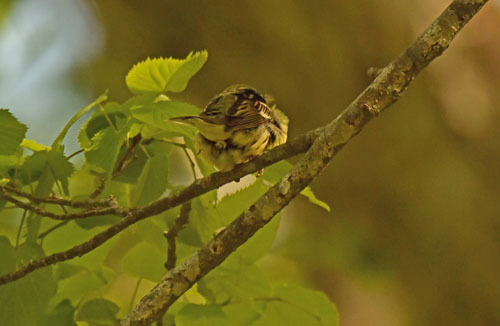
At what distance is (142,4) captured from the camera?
2787mm

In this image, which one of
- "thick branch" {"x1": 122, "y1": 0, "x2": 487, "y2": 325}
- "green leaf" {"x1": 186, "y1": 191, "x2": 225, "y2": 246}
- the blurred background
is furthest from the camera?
the blurred background

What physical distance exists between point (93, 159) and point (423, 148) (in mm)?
1635

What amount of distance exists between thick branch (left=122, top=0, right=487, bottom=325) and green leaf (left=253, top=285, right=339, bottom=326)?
1.01ft

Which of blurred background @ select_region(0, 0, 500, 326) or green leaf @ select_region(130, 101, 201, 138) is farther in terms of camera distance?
blurred background @ select_region(0, 0, 500, 326)

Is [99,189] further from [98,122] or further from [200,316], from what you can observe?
[200,316]

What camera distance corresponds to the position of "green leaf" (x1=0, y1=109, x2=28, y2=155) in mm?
1273

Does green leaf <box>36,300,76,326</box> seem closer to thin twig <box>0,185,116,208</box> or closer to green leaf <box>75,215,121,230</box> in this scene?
green leaf <box>75,215,121,230</box>

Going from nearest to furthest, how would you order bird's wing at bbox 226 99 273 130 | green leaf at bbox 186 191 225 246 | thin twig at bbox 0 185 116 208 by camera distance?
1. thin twig at bbox 0 185 116 208
2. green leaf at bbox 186 191 225 246
3. bird's wing at bbox 226 99 273 130

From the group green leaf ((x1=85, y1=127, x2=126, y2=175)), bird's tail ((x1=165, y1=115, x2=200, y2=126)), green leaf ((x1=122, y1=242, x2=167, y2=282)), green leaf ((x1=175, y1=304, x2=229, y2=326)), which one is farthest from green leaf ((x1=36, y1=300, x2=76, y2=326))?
bird's tail ((x1=165, y1=115, x2=200, y2=126))

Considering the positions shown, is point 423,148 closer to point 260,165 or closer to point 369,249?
point 369,249

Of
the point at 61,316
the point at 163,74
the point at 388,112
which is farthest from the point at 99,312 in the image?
the point at 388,112

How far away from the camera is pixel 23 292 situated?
1395mm

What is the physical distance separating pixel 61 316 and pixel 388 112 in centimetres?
154

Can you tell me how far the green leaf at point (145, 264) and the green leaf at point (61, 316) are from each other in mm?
145
